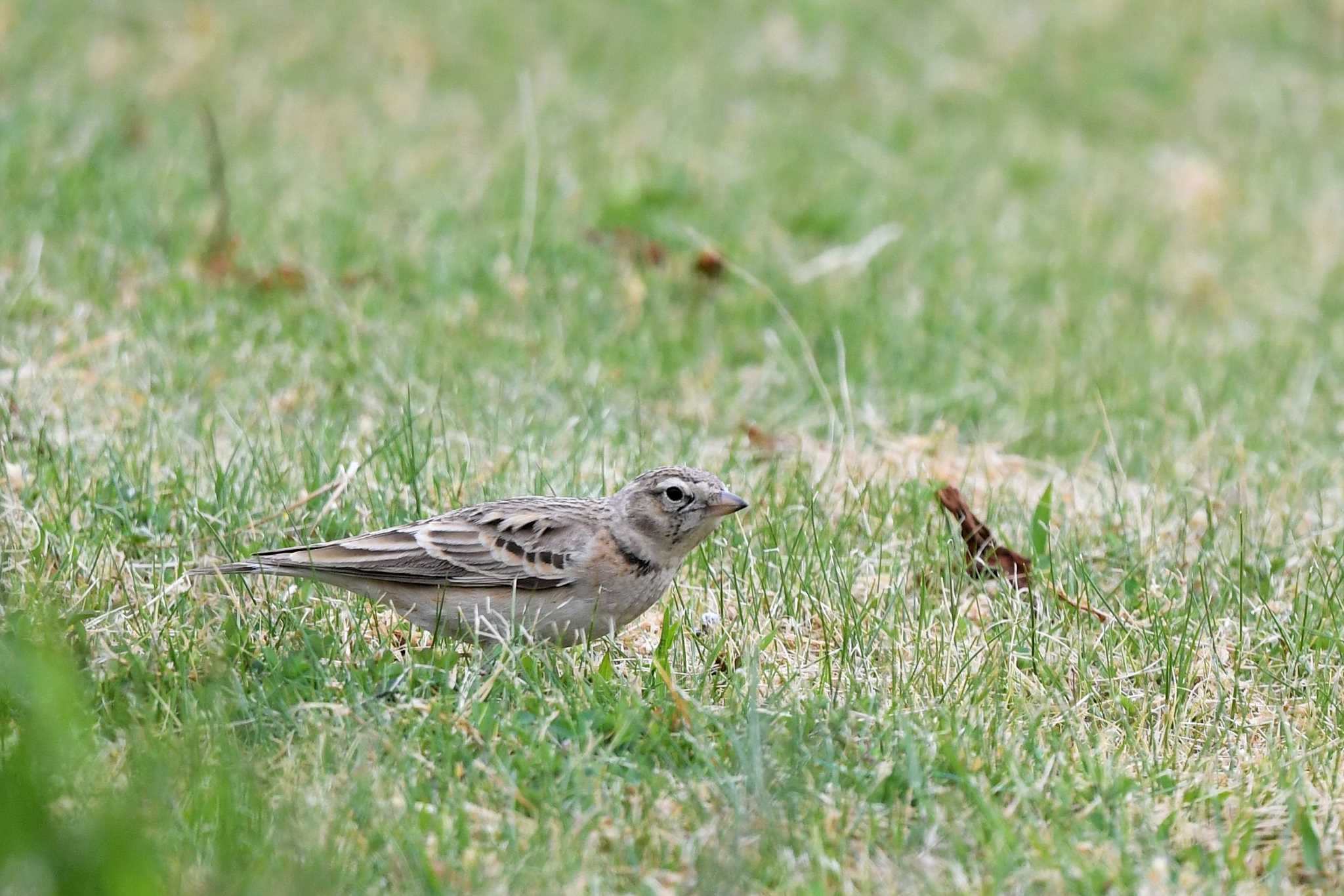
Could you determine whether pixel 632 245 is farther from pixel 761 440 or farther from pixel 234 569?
pixel 234 569

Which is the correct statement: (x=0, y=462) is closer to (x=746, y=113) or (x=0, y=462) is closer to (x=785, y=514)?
(x=785, y=514)

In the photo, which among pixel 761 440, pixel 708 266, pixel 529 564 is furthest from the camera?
pixel 708 266

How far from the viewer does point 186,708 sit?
383 cm

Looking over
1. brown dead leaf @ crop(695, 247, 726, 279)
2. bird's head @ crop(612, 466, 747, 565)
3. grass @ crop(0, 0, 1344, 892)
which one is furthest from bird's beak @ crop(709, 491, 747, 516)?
brown dead leaf @ crop(695, 247, 726, 279)

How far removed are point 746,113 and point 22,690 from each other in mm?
9629

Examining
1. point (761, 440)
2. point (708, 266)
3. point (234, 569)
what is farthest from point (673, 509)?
point (708, 266)

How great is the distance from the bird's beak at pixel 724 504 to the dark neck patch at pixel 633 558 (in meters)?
0.23

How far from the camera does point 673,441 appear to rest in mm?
6480

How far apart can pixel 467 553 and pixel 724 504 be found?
0.72m

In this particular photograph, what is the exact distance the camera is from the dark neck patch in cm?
450

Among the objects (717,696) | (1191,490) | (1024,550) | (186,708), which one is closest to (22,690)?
(186,708)

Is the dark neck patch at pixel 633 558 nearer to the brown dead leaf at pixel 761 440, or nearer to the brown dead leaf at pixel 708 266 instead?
the brown dead leaf at pixel 761 440

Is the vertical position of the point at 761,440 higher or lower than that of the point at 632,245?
lower

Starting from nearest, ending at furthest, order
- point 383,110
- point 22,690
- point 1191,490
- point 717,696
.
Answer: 1. point 22,690
2. point 717,696
3. point 1191,490
4. point 383,110
